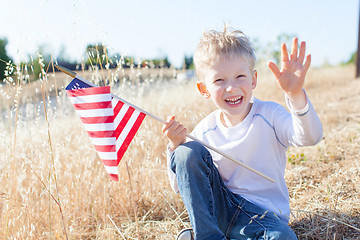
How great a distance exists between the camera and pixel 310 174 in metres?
2.71

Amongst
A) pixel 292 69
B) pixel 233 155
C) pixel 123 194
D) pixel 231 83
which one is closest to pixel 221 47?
pixel 231 83

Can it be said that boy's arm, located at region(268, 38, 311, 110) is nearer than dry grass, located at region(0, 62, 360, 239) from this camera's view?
Yes

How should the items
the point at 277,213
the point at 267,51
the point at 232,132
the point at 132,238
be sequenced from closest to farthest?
the point at 277,213, the point at 232,132, the point at 132,238, the point at 267,51

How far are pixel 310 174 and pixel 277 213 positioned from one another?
0.99 m

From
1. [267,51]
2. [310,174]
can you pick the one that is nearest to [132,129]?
[310,174]

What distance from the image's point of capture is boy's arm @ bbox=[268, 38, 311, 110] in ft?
4.99

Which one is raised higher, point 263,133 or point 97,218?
point 263,133

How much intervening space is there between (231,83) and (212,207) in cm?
66

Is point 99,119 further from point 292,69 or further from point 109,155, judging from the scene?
point 292,69

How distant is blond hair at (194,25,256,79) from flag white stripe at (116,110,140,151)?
45 cm

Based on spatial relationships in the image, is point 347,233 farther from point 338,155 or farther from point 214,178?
point 338,155

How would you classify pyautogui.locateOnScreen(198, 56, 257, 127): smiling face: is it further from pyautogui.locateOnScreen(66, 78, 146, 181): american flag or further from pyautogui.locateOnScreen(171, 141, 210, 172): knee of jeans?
pyautogui.locateOnScreen(66, 78, 146, 181): american flag

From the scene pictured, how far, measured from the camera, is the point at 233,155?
1.93 meters

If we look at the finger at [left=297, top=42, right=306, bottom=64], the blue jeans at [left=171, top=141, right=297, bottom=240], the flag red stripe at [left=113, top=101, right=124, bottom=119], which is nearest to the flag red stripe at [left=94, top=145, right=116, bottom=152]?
the flag red stripe at [left=113, top=101, right=124, bottom=119]
